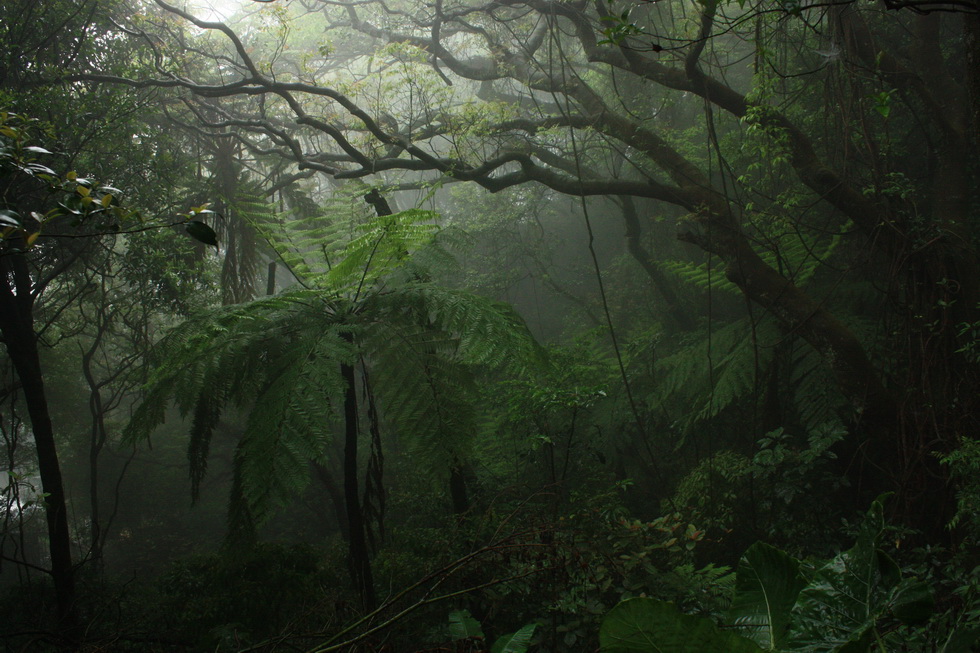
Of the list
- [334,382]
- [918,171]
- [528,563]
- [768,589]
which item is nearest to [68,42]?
[334,382]

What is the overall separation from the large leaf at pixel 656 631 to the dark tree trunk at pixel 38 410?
11.2 ft

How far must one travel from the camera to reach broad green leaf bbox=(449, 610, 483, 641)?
1.47 meters

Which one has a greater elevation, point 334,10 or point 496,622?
point 334,10

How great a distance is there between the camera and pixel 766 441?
317 cm

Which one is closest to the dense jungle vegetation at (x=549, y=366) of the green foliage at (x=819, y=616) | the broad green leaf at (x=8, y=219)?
the green foliage at (x=819, y=616)

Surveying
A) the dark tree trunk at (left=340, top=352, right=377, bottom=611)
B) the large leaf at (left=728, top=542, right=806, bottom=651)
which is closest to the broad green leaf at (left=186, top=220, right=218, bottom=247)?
the dark tree trunk at (left=340, top=352, right=377, bottom=611)

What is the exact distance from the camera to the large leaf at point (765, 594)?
1103 millimetres

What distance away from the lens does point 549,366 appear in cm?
240

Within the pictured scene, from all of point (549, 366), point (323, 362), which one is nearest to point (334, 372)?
point (323, 362)

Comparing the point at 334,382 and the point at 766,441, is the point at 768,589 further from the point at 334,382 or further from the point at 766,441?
the point at 766,441

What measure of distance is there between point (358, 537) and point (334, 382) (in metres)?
0.71

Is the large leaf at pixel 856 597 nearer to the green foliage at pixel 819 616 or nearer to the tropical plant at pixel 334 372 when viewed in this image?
the green foliage at pixel 819 616

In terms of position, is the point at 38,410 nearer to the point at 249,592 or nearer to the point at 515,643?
the point at 249,592

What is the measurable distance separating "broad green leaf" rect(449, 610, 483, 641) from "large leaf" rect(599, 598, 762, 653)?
1.99 ft
